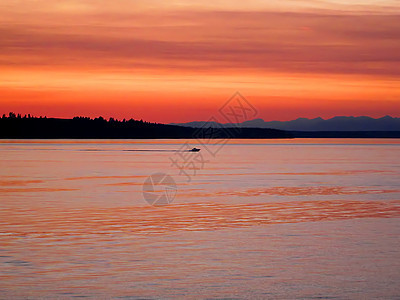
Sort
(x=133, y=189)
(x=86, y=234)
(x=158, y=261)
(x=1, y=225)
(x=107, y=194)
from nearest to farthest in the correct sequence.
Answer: (x=158, y=261)
(x=86, y=234)
(x=1, y=225)
(x=107, y=194)
(x=133, y=189)

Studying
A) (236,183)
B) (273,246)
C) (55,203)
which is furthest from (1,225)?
(236,183)

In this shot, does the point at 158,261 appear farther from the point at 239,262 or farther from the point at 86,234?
the point at 86,234

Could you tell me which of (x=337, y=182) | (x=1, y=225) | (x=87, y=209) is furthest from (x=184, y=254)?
(x=337, y=182)

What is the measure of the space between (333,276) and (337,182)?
76.1ft

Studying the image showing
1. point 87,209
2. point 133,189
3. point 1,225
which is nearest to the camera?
point 1,225

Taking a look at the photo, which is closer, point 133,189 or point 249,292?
point 249,292

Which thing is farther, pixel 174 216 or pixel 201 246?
pixel 174 216

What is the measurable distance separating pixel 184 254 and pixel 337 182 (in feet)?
72.4

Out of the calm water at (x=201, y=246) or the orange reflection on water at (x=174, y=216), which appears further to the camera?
the orange reflection on water at (x=174, y=216)

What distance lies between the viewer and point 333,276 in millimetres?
12133

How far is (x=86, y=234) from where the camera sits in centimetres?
1655

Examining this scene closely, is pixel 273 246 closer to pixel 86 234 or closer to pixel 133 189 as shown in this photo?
pixel 86 234

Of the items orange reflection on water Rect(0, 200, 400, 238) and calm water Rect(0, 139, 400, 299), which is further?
orange reflection on water Rect(0, 200, 400, 238)

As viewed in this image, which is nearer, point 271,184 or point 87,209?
point 87,209
